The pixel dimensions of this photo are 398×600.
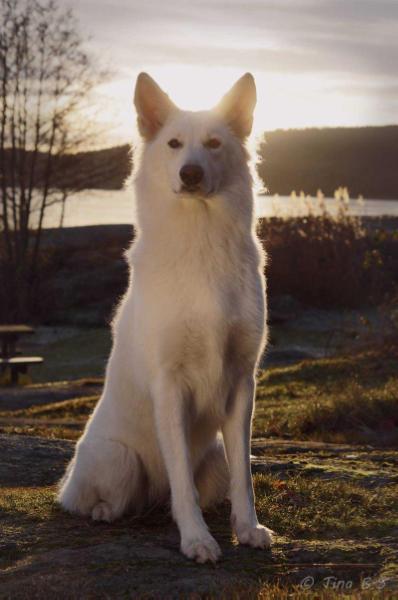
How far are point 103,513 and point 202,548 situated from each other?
0.78 metres

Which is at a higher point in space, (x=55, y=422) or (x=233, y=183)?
(x=233, y=183)

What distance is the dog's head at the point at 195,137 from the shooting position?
13.3 feet

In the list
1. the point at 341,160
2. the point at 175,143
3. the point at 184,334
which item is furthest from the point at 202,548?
the point at 341,160

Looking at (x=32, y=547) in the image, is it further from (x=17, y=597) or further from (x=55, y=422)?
(x=55, y=422)

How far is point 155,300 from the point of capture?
13.3ft

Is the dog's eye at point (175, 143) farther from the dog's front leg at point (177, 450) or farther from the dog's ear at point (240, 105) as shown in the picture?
the dog's front leg at point (177, 450)

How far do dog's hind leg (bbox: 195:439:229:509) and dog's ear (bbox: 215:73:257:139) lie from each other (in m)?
1.58

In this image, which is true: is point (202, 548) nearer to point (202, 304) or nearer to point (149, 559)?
point (149, 559)

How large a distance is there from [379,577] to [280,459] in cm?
255

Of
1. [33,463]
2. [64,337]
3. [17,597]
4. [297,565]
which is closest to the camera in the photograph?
[17,597]

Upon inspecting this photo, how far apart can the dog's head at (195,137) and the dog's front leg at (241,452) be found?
3.06 ft

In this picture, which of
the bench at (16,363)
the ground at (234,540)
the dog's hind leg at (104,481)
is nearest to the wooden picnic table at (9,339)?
the bench at (16,363)

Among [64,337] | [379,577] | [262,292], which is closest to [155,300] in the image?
[262,292]

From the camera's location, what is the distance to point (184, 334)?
157 inches
